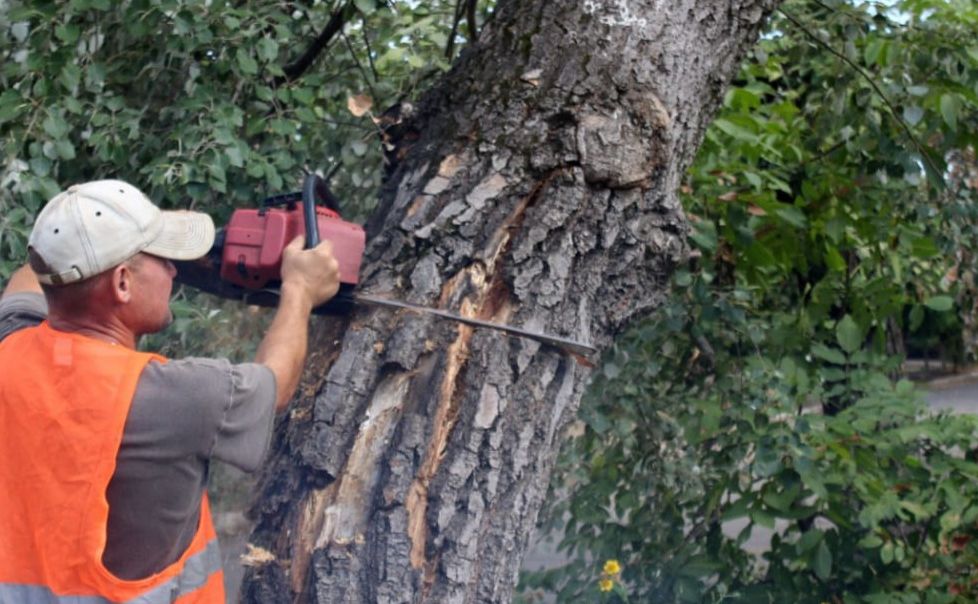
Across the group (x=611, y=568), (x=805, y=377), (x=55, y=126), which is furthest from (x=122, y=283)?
(x=805, y=377)

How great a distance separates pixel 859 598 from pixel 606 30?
2454 mm

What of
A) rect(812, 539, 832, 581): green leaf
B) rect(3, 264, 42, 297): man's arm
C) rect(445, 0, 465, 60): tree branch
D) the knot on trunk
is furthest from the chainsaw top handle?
rect(812, 539, 832, 581): green leaf

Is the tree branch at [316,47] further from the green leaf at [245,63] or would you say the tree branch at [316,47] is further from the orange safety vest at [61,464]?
the orange safety vest at [61,464]

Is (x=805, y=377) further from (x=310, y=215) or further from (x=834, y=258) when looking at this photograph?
(x=310, y=215)

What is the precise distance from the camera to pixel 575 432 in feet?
14.8

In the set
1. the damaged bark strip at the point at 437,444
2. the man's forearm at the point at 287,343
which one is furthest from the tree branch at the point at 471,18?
the man's forearm at the point at 287,343

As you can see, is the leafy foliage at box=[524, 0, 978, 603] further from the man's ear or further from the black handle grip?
the man's ear

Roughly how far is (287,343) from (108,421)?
374 millimetres

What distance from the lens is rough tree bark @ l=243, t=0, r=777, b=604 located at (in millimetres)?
2221

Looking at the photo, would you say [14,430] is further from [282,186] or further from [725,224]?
[725,224]

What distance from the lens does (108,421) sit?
1.91 meters

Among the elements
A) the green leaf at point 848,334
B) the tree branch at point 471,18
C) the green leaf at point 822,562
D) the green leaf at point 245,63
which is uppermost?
the tree branch at point 471,18

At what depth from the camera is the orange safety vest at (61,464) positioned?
191cm

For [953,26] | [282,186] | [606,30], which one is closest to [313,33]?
[282,186]
